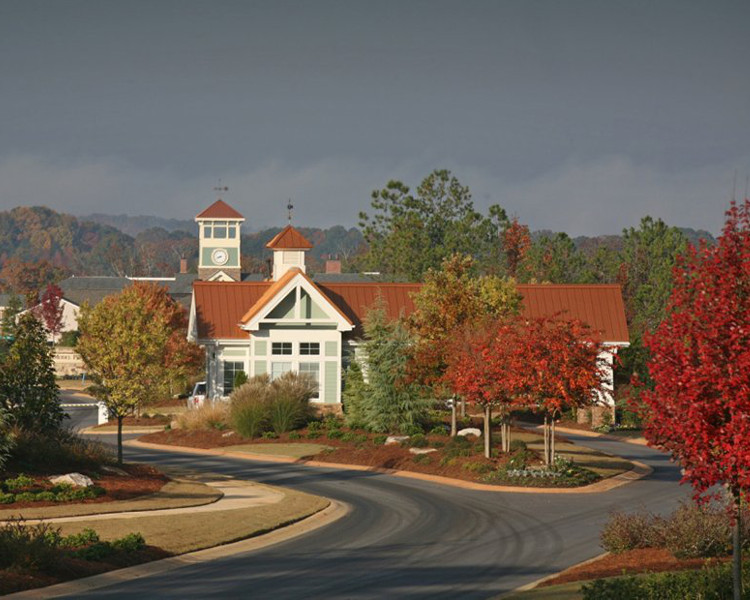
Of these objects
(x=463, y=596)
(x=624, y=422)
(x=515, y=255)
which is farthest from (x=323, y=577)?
(x=515, y=255)

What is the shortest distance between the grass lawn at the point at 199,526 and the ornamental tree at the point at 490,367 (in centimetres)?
841

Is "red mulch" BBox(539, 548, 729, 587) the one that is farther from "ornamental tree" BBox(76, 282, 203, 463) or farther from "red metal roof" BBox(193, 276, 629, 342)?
"red metal roof" BBox(193, 276, 629, 342)

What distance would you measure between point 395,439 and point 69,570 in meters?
23.6

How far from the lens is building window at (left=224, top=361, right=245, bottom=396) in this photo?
55281 mm

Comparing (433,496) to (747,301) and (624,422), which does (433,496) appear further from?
(624,422)

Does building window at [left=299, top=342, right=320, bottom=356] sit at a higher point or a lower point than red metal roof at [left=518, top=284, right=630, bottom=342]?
lower

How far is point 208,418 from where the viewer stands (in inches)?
1945

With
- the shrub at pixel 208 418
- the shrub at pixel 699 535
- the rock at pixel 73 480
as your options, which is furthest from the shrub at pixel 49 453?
the shrub at pixel 699 535

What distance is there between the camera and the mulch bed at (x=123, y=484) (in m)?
26.7

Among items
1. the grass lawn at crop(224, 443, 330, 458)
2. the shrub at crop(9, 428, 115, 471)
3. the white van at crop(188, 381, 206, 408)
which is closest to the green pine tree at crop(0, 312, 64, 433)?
the shrub at crop(9, 428, 115, 471)

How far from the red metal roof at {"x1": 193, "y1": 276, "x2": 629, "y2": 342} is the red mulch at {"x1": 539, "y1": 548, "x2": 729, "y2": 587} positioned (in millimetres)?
34925

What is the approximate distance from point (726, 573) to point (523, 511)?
12149 mm

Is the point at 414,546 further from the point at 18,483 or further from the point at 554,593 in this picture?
the point at 18,483

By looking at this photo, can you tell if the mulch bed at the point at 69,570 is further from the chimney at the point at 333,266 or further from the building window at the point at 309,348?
the chimney at the point at 333,266
